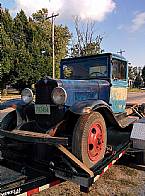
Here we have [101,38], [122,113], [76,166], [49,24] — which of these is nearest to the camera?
[76,166]

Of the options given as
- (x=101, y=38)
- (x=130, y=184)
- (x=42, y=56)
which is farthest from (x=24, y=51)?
(x=130, y=184)

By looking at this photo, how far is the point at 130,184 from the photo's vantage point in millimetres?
4605

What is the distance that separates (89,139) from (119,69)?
2545 mm

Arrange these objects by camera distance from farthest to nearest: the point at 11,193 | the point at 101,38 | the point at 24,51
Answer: the point at 101,38, the point at 24,51, the point at 11,193

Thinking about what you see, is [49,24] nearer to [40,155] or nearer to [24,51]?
[24,51]

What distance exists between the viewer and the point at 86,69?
20.6ft

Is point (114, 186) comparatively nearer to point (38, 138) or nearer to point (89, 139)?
point (89, 139)

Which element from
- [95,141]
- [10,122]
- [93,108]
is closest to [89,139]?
[95,141]

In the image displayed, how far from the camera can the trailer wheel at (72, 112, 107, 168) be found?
405cm

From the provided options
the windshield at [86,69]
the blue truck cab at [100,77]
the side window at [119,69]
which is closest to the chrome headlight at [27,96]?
the blue truck cab at [100,77]

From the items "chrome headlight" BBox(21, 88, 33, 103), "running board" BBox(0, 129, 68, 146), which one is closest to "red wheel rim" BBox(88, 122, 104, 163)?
"running board" BBox(0, 129, 68, 146)

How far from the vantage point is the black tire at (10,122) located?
5.19m

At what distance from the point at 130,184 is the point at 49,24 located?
144ft

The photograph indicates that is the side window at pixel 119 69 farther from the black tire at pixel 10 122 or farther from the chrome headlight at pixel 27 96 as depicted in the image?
the black tire at pixel 10 122
